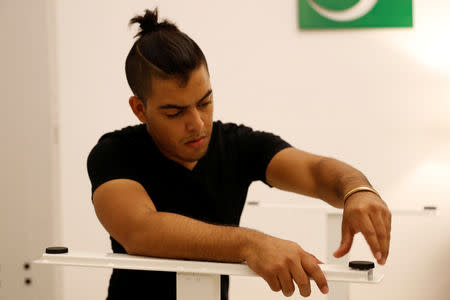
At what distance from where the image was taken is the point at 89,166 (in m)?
1.27

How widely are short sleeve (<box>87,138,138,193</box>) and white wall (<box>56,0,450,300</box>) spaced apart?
5.79 ft

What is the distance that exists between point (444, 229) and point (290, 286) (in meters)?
2.26

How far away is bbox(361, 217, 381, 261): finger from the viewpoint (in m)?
0.95

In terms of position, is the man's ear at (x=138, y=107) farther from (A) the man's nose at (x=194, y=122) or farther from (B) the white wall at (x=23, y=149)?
(B) the white wall at (x=23, y=149)

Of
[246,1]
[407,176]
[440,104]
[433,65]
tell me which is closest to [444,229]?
[407,176]

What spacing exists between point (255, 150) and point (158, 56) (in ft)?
1.07

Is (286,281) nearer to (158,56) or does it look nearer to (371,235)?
(371,235)

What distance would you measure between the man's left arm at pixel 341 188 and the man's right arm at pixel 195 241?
10 cm

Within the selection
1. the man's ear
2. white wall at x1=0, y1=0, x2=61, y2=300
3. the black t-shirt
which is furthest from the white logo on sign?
the man's ear

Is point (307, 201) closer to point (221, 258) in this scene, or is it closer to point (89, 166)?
point (89, 166)

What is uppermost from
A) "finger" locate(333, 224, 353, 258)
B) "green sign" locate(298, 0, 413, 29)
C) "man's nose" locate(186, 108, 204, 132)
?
"green sign" locate(298, 0, 413, 29)

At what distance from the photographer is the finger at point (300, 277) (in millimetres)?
879

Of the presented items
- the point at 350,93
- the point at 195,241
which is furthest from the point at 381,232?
the point at 350,93

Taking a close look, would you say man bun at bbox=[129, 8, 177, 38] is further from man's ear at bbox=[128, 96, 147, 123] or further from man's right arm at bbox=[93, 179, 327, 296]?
man's right arm at bbox=[93, 179, 327, 296]
